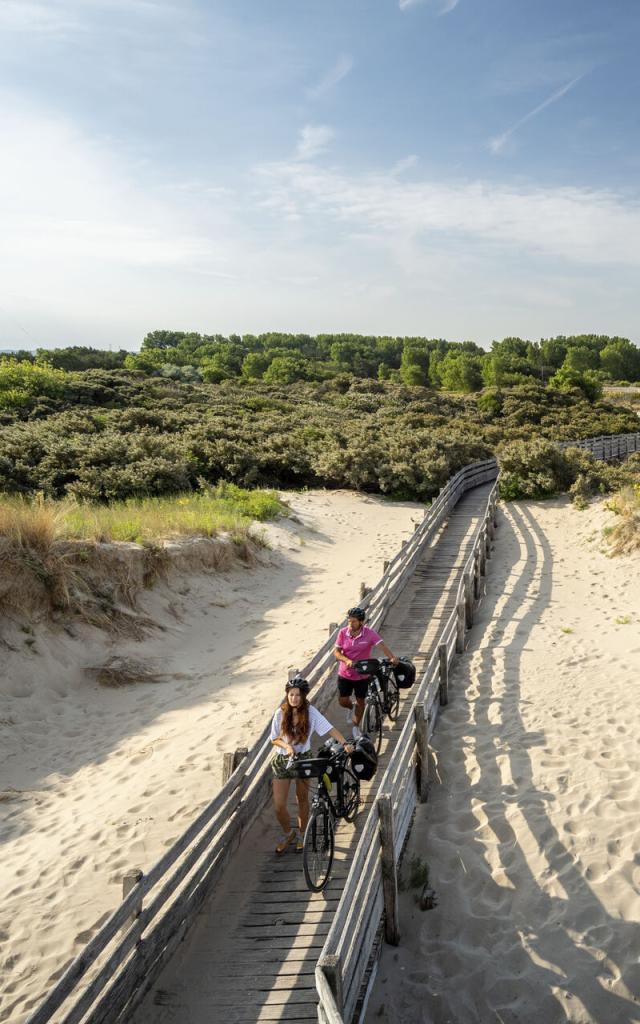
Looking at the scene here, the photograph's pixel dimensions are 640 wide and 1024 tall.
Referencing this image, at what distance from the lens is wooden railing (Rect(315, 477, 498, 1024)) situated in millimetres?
4070

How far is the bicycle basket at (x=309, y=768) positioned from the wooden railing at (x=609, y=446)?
2303 cm

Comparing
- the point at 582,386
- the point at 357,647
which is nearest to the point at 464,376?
the point at 582,386

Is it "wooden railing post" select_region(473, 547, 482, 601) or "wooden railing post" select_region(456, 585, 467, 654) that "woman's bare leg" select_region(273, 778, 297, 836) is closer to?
"wooden railing post" select_region(456, 585, 467, 654)

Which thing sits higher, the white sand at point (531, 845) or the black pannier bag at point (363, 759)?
the black pannier bag at point (363, 759)

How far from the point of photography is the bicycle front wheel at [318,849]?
5668mm

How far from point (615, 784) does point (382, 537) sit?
1358 centimetres

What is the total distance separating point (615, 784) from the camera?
7.50m

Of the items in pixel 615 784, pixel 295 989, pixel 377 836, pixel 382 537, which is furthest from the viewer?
pixel 382 537

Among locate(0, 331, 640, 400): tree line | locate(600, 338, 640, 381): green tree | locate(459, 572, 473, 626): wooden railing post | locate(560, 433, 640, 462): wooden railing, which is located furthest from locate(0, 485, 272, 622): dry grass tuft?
locate(600, 338, 640, 381): green tree

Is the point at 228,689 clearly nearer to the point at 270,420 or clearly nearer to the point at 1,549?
the point at 1,549

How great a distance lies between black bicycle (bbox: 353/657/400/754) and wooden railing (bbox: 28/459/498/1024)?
2.87 ft

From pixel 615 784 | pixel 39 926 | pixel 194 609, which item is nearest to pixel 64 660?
pixel 194 609

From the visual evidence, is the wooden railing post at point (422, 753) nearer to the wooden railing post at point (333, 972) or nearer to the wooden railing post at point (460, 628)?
the wooden railing post at point (333, 972)

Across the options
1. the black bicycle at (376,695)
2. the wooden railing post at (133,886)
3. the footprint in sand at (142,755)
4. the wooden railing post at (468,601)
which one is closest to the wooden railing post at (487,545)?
the wooden railing post at (468,601)
